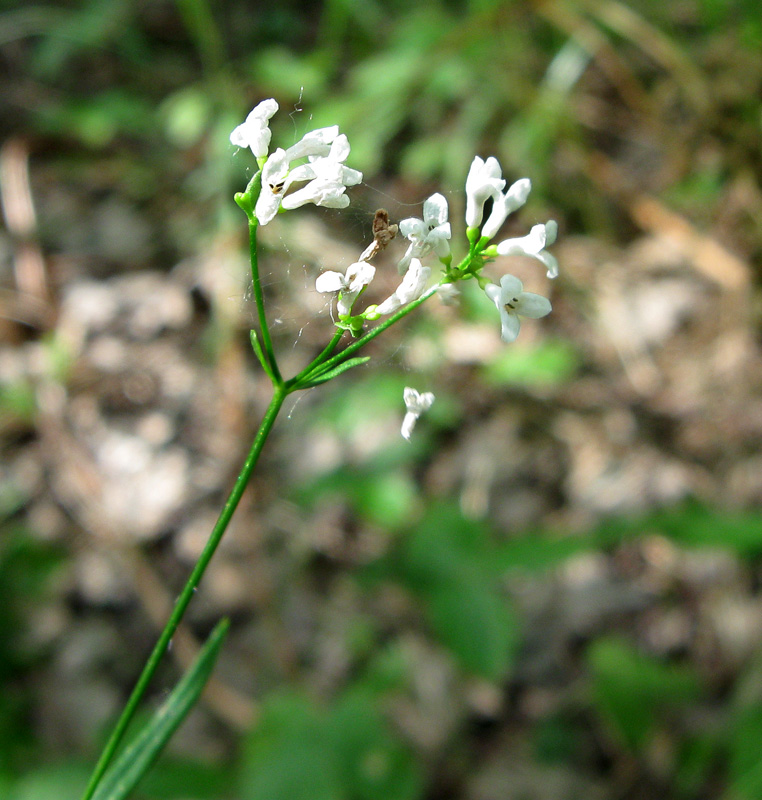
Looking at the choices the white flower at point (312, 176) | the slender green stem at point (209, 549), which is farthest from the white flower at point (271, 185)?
the slender green stem at point (209, 549)

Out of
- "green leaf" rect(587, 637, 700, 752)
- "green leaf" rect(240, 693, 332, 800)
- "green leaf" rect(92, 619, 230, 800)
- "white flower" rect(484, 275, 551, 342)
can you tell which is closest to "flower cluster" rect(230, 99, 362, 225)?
"white flower" rect(484, 275, 551, 342)

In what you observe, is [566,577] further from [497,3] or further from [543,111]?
[497,3]

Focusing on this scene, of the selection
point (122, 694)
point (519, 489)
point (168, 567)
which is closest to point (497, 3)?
point (519, 489)

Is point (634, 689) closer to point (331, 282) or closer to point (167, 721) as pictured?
point (167, 721)

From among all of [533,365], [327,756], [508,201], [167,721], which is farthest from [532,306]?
[533,365]

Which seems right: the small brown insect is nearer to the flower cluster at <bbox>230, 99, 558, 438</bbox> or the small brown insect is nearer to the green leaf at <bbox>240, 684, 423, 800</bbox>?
the flower cluster at <bbox>230, 99, 558, 438</bbox>

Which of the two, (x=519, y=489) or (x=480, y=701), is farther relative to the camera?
(x=519, y=489)

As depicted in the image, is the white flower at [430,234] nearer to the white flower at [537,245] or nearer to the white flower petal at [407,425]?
the white flower at [537,245]
